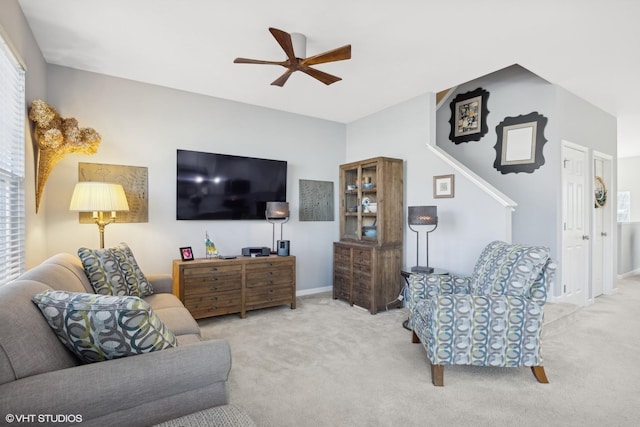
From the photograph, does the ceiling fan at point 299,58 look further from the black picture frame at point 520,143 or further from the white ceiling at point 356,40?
the black picture frame at point 520,143

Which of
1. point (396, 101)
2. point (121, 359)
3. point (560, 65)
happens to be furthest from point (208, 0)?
point (560, 65)

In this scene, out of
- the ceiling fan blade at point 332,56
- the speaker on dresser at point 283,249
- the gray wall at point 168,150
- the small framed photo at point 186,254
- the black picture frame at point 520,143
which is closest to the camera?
the ceiling fan blade at point 332,56

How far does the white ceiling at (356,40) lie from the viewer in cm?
234

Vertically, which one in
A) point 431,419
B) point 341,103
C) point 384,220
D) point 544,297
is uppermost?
point 341,103

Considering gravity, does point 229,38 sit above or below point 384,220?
above

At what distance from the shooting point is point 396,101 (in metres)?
4.27

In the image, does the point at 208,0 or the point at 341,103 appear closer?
the point at 208,0

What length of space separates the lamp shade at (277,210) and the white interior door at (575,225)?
10.9 feet

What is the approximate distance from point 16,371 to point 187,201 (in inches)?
115

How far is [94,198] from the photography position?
2887 millimetres

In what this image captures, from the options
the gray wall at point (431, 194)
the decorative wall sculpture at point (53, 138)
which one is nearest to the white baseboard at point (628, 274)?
the gray wall at point (431, 194)

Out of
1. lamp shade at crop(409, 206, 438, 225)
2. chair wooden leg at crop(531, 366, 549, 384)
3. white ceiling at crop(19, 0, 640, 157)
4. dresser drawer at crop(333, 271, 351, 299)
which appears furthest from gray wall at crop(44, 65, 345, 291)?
chair wooden leg at crop(531, 366, 549, 384)

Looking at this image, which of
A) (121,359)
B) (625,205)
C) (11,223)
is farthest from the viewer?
(625,205)

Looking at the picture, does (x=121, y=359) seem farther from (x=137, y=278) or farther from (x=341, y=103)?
(x=341, y=103)
